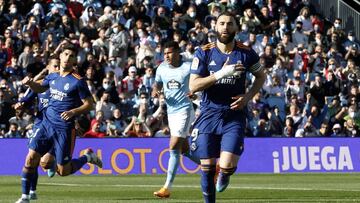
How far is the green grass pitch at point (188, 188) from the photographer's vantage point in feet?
60.6

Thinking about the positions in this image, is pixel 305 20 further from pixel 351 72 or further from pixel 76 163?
pixel 76 163

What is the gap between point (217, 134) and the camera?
14.3 metres

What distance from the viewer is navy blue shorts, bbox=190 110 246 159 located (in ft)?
46.5

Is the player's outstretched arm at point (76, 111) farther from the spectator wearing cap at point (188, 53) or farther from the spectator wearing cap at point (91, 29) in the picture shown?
the spectator wearing cap at point (91, 29)

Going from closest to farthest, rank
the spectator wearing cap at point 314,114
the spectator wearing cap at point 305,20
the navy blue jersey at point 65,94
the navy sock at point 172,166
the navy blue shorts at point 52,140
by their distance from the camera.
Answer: the navy blue shorts at point 52,140 < the navy blue jersey at point 65,94 < the navy sock at point 172,166 < the spectator wearing cap at point 314,114 < the spectator wearing cap at point 305,20

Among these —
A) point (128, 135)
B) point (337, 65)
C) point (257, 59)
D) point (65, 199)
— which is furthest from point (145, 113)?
point (257, 59)

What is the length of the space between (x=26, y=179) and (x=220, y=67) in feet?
14.0

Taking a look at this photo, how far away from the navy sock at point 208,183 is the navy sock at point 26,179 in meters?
A: 3.78

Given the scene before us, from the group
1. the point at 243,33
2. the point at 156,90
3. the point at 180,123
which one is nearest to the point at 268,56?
the point at 243,33

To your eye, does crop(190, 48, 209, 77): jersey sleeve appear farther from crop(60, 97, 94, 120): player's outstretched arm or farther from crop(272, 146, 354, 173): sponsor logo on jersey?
crop(272, 146, 354, 173): sponsor logo on jersey

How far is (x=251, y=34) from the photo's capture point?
3566cm

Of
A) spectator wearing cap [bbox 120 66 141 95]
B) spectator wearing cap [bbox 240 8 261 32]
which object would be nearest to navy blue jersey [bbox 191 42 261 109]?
spectator wearing cap [bbox 120 66 141 95]

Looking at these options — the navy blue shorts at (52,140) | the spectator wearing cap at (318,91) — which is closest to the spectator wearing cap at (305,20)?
the spectator wearing cap at (318,91)

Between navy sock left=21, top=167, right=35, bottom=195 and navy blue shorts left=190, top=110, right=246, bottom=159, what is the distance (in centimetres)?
355
